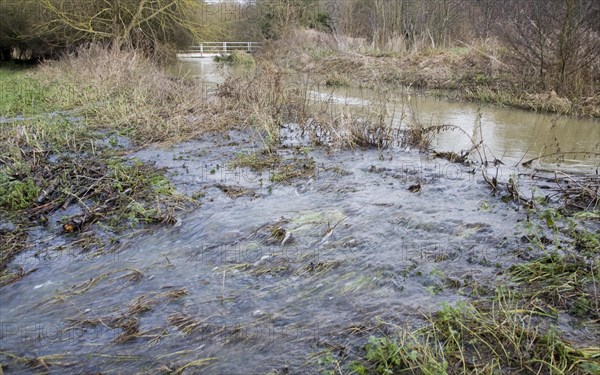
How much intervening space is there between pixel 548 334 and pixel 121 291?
318cm

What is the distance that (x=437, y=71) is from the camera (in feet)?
57.9

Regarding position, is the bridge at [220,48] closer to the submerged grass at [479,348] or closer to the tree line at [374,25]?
the tree line at [374,25]

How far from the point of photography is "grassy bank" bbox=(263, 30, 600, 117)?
1290 centimetres

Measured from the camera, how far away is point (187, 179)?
673 centimetres

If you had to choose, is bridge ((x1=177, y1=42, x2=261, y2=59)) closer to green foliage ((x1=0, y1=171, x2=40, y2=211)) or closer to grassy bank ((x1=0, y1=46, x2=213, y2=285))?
grassy bank ((x1=0, y1=46, x2=213, y2=285))

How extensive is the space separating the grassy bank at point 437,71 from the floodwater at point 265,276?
5.72 m

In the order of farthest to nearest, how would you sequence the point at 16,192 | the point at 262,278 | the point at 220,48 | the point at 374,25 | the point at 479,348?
the point at 220,48, the point at 374,25, the point at 16,192, the point at 262,278, the point at 479,348

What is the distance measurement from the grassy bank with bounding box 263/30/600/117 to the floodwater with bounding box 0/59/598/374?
5720 mm

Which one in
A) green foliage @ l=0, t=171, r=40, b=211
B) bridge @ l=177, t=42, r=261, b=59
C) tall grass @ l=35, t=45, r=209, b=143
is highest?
bridge @ l=177, t=42, r=261, b=59

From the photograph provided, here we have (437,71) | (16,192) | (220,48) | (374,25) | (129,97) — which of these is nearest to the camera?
(16,192)

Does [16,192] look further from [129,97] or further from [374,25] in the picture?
[374,25]

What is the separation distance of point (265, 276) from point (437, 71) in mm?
15338

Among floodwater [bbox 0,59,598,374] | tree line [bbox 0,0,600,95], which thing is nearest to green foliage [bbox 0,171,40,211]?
floodwater [bbox 0,59,598,374]

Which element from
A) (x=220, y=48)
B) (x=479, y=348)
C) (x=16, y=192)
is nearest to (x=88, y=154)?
(x=16, y=192)
